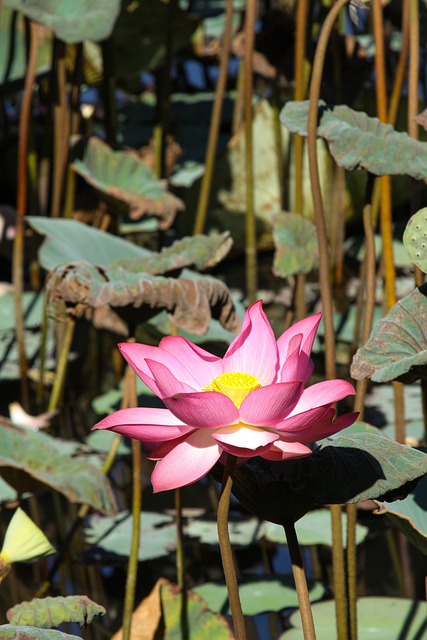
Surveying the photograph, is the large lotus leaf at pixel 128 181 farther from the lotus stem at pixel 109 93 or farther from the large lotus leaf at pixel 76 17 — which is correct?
the large lotus leaf at pixel 76 17

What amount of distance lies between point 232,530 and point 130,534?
7.4 inches

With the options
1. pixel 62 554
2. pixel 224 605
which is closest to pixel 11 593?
pixel 62 554

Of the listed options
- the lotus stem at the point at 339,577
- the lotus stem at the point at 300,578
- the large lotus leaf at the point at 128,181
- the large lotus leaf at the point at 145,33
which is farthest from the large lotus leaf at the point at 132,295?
the large lotus leaf at the point at 145,33

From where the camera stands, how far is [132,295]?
1.28 metres

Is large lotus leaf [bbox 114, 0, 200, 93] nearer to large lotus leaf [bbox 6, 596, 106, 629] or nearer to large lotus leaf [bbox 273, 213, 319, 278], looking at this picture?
large lotus leaf [bbox 273, 213, 319, 278]

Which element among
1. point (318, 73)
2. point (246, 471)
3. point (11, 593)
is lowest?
point (11, 593)

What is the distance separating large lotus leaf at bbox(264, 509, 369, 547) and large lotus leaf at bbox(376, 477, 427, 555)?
0.61 m

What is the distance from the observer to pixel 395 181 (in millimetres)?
3174

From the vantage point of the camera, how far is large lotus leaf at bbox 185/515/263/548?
1.74 meters

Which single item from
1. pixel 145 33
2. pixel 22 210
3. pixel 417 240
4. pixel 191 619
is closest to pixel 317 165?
pixel 417 240

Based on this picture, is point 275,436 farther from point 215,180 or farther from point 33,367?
point 215,180

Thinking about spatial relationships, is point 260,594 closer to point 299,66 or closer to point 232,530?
point 232,530

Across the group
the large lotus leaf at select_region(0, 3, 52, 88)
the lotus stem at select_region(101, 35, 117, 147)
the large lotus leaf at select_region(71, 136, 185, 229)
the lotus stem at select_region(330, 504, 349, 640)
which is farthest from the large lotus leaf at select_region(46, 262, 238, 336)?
the large lotus leaf at select_region(0, 3, 52, 88)

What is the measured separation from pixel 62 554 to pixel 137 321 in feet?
1.73
